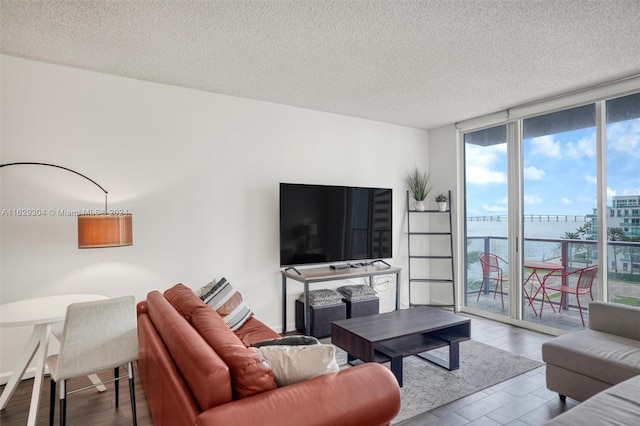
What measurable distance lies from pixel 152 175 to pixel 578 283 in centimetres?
453

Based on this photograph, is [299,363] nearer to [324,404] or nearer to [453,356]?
[324,404]

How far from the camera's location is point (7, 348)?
2.81 meters

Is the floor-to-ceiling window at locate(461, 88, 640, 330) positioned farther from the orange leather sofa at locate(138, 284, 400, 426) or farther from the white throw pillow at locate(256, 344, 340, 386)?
the white throw pillow at locate(256, 344, 340, 386)

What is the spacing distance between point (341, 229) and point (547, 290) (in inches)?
97.4

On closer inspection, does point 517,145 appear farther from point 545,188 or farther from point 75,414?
point 75,414

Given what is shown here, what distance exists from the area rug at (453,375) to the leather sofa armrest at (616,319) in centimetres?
66

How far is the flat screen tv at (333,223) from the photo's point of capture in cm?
387

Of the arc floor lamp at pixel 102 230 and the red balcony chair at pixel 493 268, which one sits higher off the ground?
the arc floor lamp at pixel 102 230

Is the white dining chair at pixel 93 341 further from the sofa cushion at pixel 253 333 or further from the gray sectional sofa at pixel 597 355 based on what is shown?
the gray sectional sofa at pixel 597 355

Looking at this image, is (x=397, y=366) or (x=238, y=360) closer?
(x=238, y=360)

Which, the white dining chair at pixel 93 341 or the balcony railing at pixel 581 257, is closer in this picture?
the white dining chair at pixel 93 341

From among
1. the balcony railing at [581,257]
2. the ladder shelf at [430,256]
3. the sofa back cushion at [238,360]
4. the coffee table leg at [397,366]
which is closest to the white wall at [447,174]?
the ladder shelf at [430,256]

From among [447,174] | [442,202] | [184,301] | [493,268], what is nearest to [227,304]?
[184,301]

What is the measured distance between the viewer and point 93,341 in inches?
82.1
